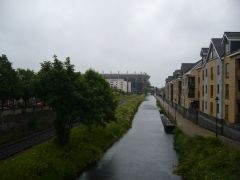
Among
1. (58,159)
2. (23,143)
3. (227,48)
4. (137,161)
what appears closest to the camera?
(58,159)

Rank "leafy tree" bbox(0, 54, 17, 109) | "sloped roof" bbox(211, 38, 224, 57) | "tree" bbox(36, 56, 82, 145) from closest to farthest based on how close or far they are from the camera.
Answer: "tree" bbox(36, 56, 82, 145)
"sloped roof" bbox(211, 38, 224, 57)
"leafy tree" bbox(0, 54, 17, 109)

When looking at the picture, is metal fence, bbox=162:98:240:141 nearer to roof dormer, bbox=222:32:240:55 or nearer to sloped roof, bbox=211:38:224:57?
roof dormer, bbox=222:32:240:55

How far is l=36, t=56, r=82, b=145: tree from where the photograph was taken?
31703 millimetres

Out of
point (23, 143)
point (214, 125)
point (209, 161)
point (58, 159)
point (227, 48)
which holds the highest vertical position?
point (227, 48)

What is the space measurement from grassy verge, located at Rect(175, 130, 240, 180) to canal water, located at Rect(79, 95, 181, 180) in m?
1.58

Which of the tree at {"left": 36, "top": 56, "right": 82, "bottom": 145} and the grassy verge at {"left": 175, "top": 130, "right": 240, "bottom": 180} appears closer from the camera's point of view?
the grassy verge at {"left": 175, "top": 130, "right": 240, "bottom": 180}

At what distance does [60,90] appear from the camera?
1264 inches

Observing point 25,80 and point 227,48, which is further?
point 25,80

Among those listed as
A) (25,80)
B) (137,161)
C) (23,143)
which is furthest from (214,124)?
(25,80)

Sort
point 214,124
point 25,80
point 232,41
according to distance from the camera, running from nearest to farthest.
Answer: point 232,41 → point 214,124 → point 25,80

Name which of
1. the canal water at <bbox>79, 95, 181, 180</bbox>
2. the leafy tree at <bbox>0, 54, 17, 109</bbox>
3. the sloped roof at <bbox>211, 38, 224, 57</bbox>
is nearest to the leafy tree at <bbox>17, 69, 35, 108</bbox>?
the leafy tree at <bbox>0, 54, 17, 109</bbox>

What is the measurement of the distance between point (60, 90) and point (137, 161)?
1080 cm

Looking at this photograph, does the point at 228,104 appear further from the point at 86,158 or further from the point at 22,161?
the point at 22,161

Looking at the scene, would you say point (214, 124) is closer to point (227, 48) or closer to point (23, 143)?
point (227, 48)
